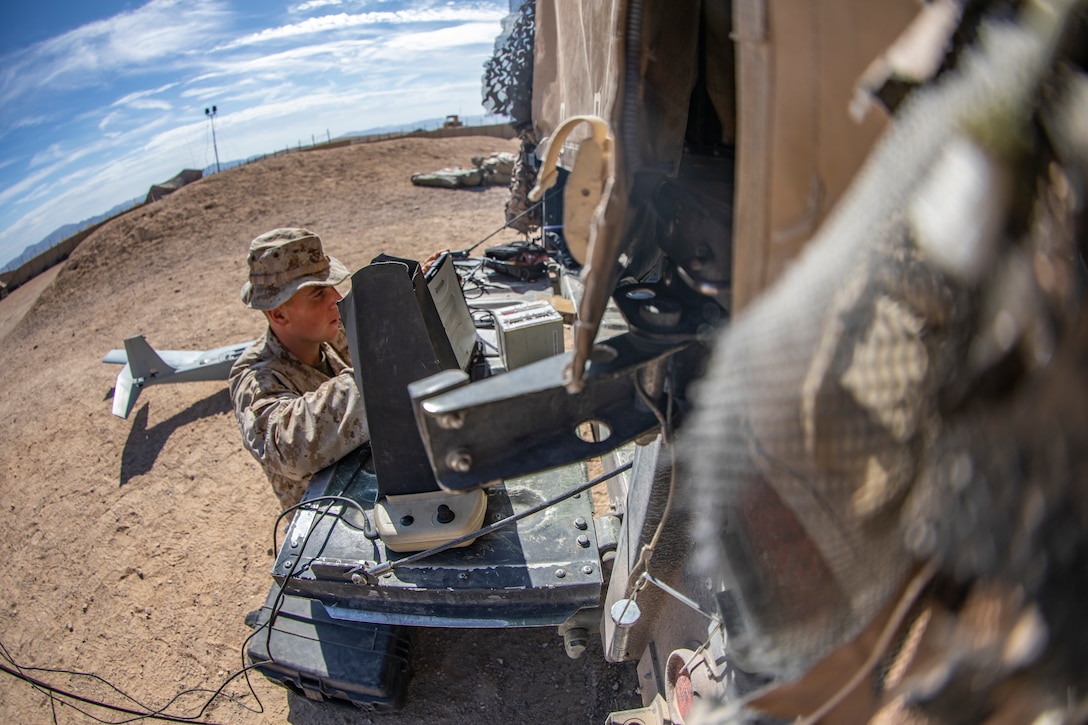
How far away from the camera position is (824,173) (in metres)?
0.60

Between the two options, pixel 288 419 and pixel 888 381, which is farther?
pixel 288 419

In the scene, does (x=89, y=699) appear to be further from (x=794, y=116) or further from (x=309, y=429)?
(x=794, y=116)

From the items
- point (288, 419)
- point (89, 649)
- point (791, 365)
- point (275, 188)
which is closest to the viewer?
point (791, 365)

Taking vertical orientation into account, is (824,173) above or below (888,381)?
above

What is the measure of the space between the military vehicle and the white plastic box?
1372mm

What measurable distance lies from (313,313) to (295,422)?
2.56ft

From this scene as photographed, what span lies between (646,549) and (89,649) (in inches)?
143

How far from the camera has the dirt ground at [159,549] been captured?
111 inches

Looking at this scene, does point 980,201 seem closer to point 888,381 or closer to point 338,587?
point 888,381

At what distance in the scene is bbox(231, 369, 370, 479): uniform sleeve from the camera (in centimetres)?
266

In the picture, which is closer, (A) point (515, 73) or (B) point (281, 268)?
(B) point (281, 268)

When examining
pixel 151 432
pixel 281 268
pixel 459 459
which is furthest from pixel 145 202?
pixel 459 459

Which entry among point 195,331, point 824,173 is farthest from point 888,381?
point 195,331

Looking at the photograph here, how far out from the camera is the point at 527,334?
99.1 inches
